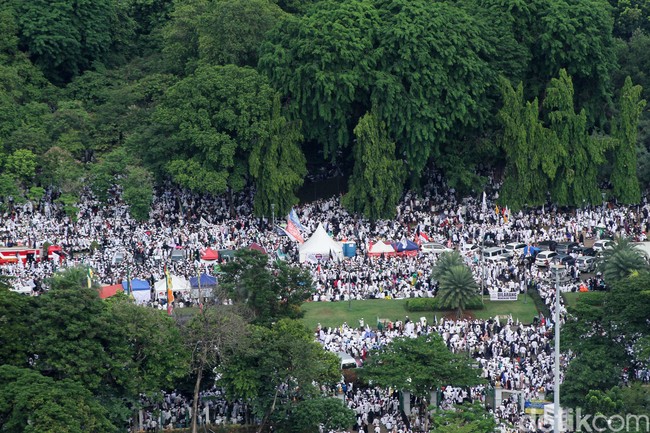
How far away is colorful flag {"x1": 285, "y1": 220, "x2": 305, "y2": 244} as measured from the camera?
95.5m

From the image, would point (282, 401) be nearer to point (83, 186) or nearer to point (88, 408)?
point (88, 408)

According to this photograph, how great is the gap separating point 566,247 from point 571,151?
818cm

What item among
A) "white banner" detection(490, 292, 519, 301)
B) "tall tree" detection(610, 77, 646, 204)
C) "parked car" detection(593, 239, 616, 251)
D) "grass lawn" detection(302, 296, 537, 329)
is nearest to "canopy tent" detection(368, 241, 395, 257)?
"grass lawn" detection(302, 296, 537, 329)

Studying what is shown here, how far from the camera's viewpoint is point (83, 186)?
328 ft

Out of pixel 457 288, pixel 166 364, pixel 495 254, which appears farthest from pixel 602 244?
pixel 166 364

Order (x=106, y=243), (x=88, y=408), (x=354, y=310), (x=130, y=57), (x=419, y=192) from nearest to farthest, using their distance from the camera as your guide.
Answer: (x=88, y=408), (x=354, y=310), (x=106, y=243), (x=419, y=192), (x=130, y=57)

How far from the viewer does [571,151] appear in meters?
101

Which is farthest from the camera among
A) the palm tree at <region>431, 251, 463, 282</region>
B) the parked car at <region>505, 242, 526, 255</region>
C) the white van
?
the parked car at <region>505, 242, 526, 255</region>

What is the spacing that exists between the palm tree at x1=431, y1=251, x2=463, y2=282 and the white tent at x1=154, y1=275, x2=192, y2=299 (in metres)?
11.4

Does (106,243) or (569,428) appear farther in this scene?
(106,243)

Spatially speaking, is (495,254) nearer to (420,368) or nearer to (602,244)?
(602,244)

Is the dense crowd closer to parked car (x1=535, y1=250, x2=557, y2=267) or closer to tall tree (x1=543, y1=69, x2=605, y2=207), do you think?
Answer: parked car (x1=535, y1=250, x2=557, y2=267)

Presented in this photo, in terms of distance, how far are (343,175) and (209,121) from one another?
347 inches

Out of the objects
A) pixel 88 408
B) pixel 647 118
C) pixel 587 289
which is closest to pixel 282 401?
pixel 88 408
